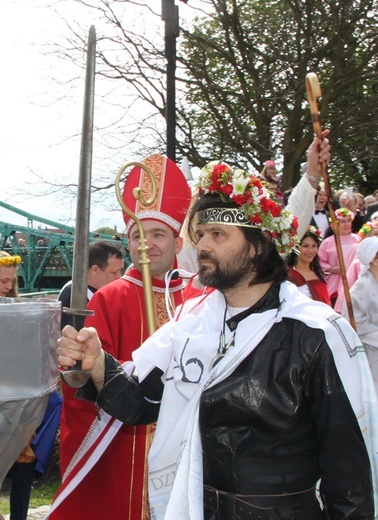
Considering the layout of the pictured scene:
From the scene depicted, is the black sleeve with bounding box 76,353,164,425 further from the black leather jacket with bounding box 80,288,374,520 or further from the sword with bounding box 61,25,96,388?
the sword with bounding box 61,25,96,388

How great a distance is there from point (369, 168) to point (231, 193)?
15.8 meters

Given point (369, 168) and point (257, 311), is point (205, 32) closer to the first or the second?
point (369, 168)

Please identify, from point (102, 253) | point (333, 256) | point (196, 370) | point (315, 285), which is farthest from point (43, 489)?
point (196, 370)

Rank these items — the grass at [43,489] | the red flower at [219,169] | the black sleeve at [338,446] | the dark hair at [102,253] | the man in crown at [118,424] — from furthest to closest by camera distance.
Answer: the grass at [43,489], the dark hair at [102,253], the man in crown at [118,424], the red flower at [219,169], the black sleeve at [338,446]

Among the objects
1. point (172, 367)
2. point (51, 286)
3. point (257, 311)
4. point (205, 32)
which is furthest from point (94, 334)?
point (51, 286)

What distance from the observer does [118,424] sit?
3.62 m

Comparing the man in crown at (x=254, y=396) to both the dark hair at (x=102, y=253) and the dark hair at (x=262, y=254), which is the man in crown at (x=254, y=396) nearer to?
the dark hair at (x=262, y=254)

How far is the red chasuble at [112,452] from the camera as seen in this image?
3.78 meters

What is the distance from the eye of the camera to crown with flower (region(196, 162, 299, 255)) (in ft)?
9.06

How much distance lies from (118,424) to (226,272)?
1294 millimetres

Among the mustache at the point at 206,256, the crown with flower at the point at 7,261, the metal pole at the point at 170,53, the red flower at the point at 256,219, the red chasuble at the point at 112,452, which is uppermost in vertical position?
the metal pole at the point at 170,53

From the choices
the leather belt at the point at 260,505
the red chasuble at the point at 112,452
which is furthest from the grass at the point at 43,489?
the leather belt at the point at 260,505

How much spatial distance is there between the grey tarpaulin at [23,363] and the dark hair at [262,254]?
2.48 ft

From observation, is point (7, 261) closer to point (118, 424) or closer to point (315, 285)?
point (118, 424)
